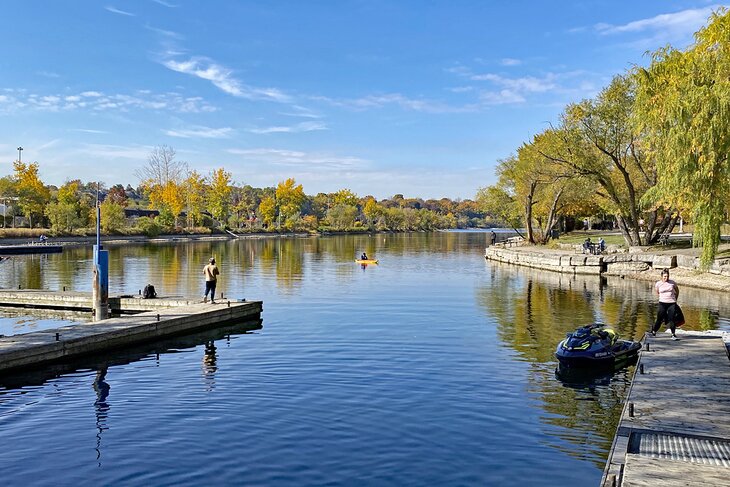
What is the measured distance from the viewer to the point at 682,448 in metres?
9.85

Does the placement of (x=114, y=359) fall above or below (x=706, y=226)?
below

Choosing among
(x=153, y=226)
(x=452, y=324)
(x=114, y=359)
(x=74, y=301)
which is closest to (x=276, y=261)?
(x=74, y=301)

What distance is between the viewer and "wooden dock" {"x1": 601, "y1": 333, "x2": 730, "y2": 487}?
27.8 ft

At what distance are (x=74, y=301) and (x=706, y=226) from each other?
1202 inches

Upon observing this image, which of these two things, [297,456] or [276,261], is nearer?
[297,456]

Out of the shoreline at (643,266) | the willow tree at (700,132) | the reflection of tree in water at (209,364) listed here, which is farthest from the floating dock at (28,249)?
the willow tree at (700,132)

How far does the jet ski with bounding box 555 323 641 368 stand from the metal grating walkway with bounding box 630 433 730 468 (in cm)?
713

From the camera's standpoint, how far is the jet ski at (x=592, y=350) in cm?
1761

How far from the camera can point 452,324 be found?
26.8m

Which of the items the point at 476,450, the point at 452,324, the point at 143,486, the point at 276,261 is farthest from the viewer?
the point at 276,261

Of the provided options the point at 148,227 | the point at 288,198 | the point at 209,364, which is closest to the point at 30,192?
the point at 148,227

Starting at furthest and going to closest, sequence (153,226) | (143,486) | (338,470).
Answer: (153,226) → (338,470) → (143,486)

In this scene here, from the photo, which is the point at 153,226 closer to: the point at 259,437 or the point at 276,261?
the point at 276,261

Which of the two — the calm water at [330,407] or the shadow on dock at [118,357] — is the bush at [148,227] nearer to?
the calm water at [330,407]
